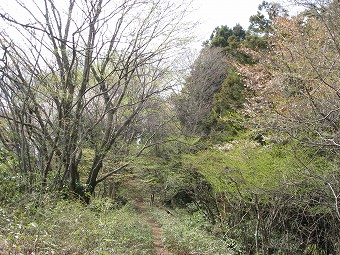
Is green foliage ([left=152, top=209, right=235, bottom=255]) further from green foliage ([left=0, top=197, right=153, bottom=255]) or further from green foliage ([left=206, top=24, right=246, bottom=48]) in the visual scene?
green foliage ([left=206, top=24, right=246, bottom=48])

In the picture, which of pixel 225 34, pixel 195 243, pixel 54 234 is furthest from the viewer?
pixel 225 34

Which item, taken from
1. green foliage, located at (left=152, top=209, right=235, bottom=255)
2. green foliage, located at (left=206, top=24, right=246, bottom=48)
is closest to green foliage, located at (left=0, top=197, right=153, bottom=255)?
green foliage, located at (left=152, top=209, right=235, bottom=255)

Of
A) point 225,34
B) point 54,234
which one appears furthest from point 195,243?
point 225,34

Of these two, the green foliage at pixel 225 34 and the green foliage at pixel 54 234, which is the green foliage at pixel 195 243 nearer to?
the green foliage at pixel 54 234

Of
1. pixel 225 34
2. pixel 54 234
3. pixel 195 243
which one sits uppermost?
pixel 225 34

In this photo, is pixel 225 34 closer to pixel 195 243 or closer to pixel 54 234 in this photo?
pixel 195 243

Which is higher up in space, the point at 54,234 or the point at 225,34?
the point at 225,34

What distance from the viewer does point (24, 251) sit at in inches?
154

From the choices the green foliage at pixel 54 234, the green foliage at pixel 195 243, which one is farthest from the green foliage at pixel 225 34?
the green foliage at pixel 54 234

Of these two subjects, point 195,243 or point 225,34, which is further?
point 225,34

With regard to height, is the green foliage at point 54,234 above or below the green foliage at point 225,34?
below

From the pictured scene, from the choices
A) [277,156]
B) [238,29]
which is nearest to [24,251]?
[277,156]

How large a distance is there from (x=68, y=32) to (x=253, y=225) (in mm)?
7679

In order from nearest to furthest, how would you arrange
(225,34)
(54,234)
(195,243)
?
(54,234) < (195,243) < (225,34)
